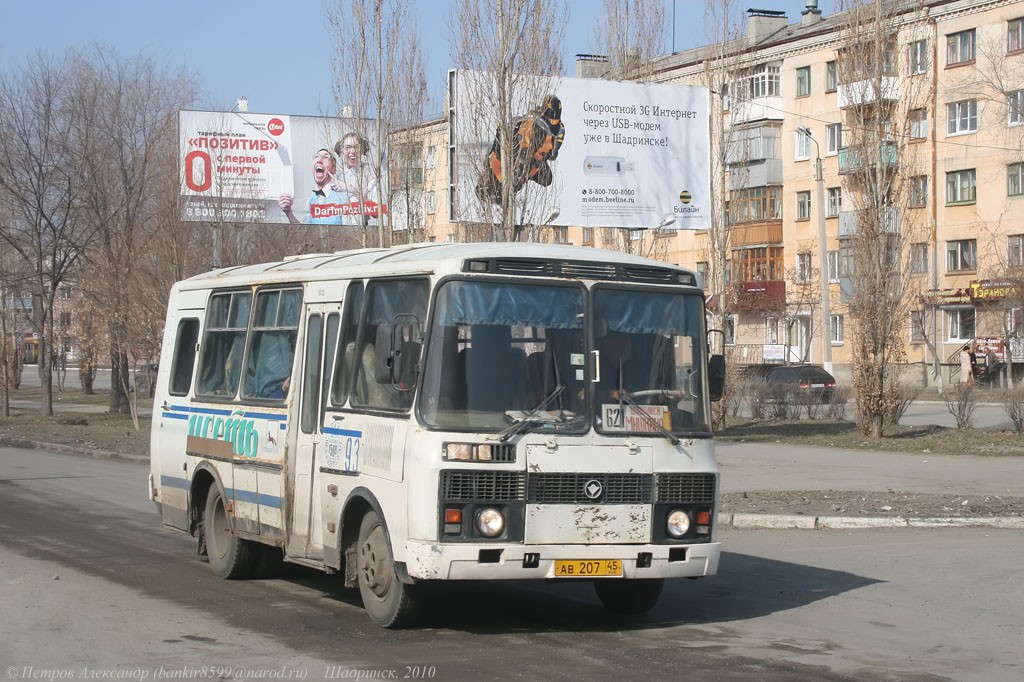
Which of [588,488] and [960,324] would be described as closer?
[588,488]

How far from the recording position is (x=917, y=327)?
2200 inches

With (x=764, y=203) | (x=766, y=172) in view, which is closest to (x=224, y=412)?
(x=766, y=172)

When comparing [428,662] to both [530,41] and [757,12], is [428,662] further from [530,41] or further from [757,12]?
[757,12]

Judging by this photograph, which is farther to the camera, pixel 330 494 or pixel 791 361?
pixel 791 361

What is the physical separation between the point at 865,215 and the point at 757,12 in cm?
4118

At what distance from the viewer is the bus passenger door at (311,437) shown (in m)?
9.59

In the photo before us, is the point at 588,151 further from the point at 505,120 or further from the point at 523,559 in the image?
the point at 523,559

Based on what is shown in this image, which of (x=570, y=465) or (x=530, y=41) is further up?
(x=530, y=41)

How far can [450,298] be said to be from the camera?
8430 mm

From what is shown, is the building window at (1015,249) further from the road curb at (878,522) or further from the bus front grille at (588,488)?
the bus front grille at (588,488)

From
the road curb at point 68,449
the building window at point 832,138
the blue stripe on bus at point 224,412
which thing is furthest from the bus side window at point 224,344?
the building window at point 832,138

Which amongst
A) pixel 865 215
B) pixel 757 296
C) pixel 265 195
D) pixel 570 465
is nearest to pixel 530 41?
pixel 865 215

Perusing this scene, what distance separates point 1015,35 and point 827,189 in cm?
1118

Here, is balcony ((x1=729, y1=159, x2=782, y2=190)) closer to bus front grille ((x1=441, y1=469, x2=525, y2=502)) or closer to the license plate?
the license plate
